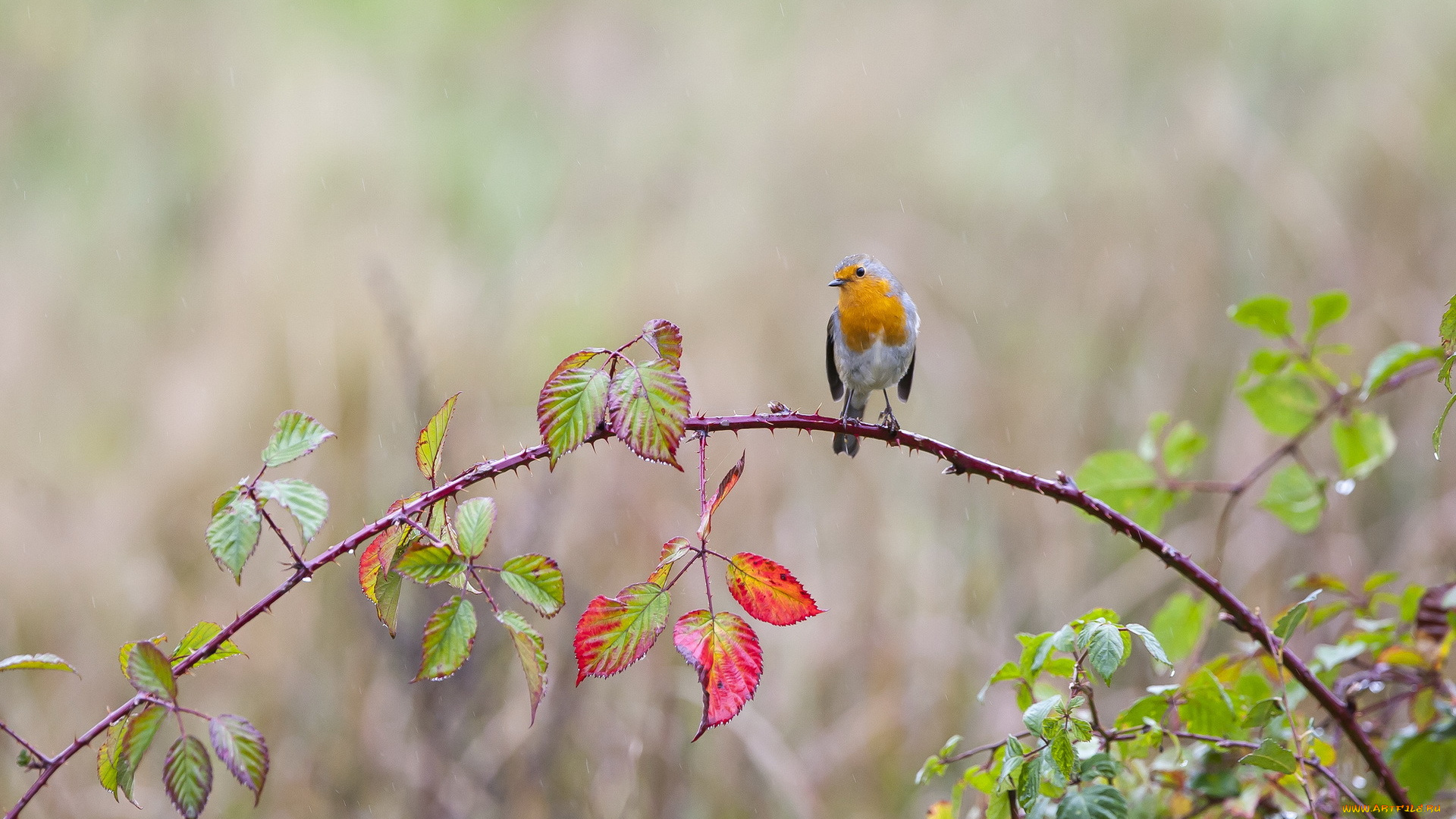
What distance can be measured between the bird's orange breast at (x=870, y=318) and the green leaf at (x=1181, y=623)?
1.32 m

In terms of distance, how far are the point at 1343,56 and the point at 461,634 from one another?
611 cm

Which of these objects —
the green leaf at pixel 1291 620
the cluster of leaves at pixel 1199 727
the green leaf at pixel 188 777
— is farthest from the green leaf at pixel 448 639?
the green leaf at pixel 1291 620

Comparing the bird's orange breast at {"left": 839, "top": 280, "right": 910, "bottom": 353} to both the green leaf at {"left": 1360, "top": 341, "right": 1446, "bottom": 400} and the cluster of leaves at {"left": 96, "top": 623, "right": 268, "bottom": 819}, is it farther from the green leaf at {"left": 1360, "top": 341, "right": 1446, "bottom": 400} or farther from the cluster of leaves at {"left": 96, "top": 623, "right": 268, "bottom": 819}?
the cluster of leaves at {"left": 96, "top": 623, "right": 268, "bottom": 819}

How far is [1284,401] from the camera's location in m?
1.85

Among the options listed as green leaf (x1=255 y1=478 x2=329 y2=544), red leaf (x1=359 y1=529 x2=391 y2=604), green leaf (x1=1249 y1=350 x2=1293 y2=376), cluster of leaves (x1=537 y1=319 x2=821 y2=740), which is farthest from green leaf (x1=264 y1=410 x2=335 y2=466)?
green leaf (x1=1249 y1=350 x2=1293 y2=376)

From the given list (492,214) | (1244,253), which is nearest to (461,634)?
(1244,253)

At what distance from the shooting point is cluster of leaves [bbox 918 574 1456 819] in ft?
3.63

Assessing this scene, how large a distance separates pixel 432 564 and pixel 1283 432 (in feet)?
5.29

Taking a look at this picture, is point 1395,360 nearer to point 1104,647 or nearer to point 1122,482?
point 1122,482

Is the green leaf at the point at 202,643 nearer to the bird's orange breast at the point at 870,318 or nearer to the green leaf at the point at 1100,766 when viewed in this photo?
the green leaf at the point at 1100,766

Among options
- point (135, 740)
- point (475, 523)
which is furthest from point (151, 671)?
point (475, 523)

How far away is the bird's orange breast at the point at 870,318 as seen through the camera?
9.54ft

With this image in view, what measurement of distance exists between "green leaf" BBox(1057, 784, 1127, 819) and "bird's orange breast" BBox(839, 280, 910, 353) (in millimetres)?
1858

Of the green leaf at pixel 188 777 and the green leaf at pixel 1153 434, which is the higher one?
the green leaf at pixel 1153 434
